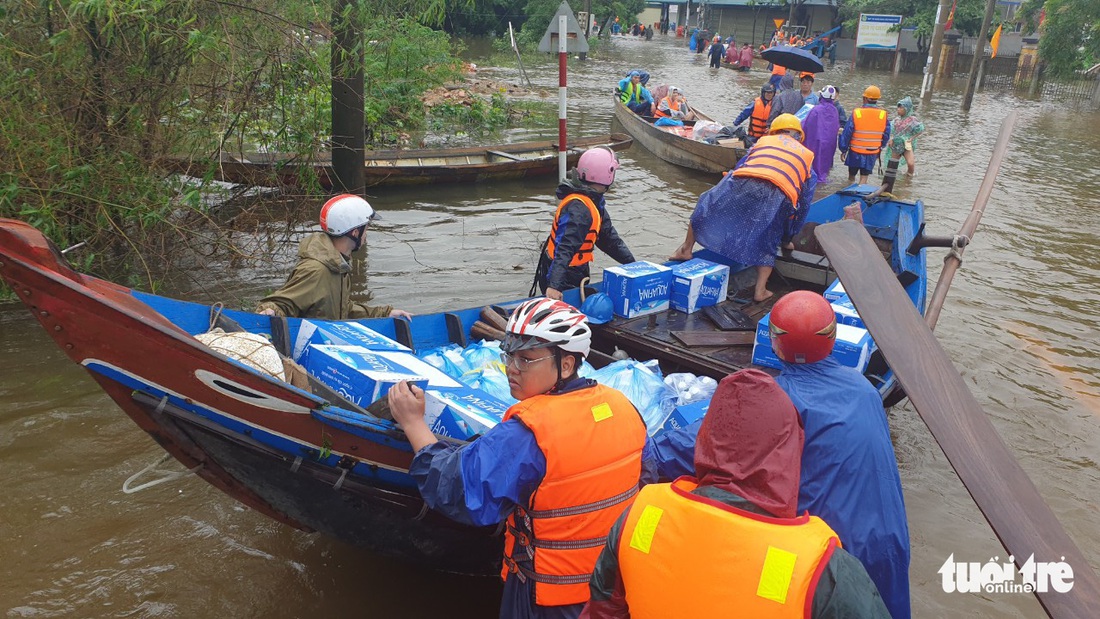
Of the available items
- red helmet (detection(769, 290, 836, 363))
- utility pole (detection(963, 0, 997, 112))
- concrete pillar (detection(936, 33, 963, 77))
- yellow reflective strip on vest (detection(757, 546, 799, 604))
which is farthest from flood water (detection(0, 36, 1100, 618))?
concrete pillar (detection(936, 33, 963, 77))

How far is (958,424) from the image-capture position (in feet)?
9.15

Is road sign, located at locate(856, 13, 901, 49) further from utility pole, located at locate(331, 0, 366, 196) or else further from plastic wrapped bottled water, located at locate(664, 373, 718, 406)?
plastic wrapped bottled water, located at locate(664, 373, 718, 406)

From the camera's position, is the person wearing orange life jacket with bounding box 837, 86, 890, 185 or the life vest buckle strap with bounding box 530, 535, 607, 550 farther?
the person wearing orange life jacket with bounding box 837, 86, 890, 185

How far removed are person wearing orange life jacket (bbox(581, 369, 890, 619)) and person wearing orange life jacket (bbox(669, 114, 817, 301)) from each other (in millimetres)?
4159

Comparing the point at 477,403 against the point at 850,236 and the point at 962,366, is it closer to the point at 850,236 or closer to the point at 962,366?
the point at 850,236

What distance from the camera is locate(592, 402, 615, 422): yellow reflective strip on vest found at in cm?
244

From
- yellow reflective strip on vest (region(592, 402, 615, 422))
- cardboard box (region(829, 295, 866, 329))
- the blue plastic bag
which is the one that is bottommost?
the blue plastic bag

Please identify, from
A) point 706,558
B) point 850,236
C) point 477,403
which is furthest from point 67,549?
point 850,236

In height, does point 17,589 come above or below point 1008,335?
above

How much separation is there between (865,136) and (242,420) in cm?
1090

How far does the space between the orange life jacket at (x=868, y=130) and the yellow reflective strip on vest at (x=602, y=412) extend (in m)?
10.6

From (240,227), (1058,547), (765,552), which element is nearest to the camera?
(765,552)

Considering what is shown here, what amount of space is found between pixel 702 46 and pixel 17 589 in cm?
4862

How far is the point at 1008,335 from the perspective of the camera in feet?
27.1
